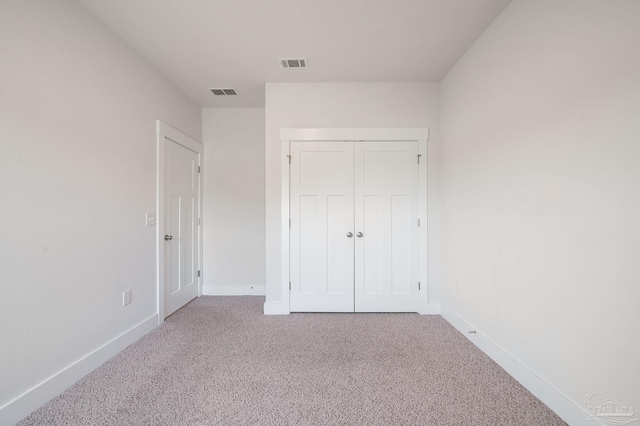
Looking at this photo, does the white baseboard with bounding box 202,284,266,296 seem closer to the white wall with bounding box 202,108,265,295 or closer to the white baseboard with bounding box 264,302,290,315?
the white wall with bounding box 202,108,265,295

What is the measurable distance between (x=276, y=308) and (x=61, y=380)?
67.6 inches

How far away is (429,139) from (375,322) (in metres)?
2.09

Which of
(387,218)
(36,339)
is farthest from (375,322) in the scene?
(36,339)

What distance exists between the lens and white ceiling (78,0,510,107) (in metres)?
1.85

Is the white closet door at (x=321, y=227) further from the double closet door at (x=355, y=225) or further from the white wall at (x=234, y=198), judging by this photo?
the white wall at (x=234, y=198)

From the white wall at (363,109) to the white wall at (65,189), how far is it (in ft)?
4.24

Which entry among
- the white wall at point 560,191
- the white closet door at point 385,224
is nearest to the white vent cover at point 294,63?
the white closet door at point 385,224

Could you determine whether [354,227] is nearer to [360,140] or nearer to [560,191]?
[360,140]

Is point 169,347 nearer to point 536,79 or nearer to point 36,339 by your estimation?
point 36,339

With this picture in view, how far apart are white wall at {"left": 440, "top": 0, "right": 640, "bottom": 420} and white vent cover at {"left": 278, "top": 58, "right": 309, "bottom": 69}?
1.51 m

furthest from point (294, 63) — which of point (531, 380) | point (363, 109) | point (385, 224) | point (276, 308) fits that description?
point (531, 380)

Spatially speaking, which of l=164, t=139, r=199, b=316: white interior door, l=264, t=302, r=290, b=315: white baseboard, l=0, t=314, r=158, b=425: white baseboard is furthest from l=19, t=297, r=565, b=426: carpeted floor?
l=164, t=139, r=199, b=316: white interior door

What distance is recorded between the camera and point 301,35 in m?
2.14

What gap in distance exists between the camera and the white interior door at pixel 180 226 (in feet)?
9.47
